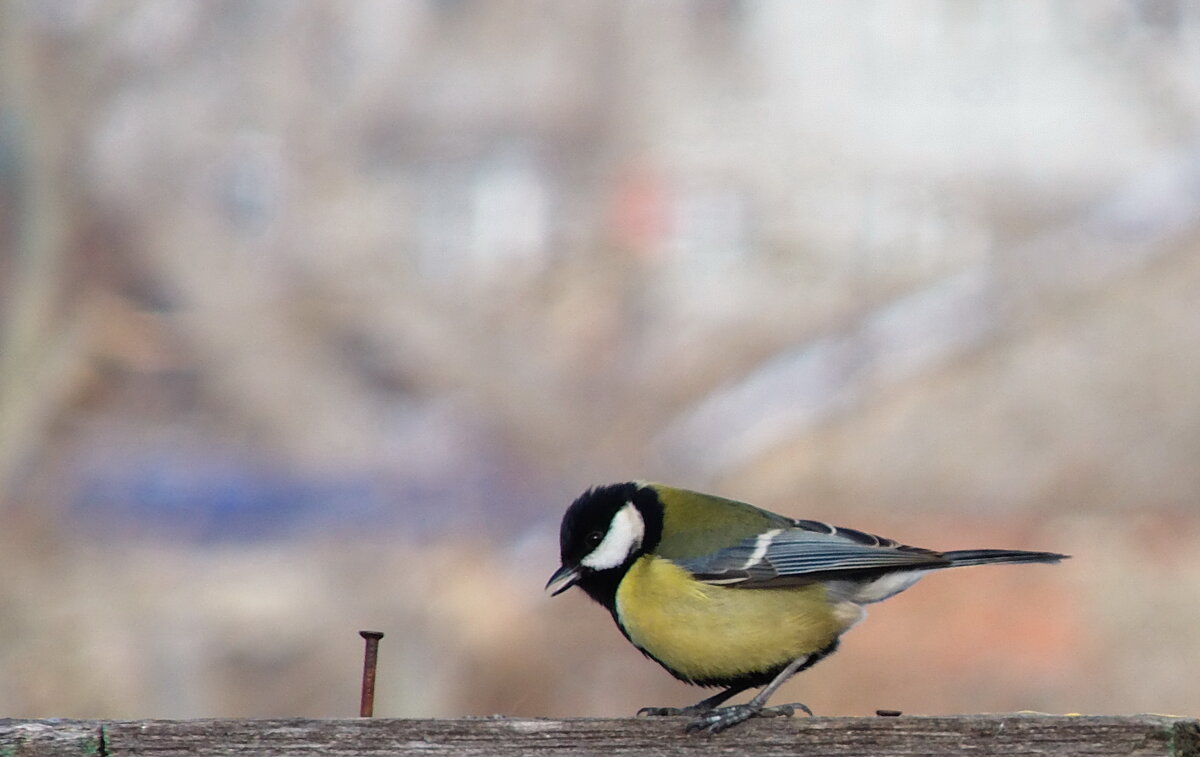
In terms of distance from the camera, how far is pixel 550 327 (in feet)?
8.04

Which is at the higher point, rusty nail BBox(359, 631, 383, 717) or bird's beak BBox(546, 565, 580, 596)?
bird's beak BBox(546, 565, 580, 596)

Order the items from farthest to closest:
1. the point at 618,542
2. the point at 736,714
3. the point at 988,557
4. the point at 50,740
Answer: the point at 618,542 → the point at 988,557 → the point at 736,714 → the point at 50,740

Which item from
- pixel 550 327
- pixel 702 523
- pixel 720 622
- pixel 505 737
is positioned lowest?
pixel 505 737

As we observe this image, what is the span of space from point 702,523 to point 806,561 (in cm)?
12

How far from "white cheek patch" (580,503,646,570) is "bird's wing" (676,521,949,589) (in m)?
0.06

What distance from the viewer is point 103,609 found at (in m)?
Answer: 2.32

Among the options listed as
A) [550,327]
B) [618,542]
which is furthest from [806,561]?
[550,327]

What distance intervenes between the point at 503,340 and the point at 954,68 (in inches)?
37.1

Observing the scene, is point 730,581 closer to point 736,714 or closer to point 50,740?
point 736,714

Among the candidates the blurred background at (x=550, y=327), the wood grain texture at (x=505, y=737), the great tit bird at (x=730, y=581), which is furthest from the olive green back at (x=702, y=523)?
the blurred background at (x=550, y=327)

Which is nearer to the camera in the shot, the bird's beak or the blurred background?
the bird's beak

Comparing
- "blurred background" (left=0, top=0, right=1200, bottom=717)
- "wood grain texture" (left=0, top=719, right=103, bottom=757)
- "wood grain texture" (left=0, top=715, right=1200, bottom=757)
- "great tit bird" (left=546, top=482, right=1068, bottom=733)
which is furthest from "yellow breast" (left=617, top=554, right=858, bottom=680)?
"blurred background" (left=0, top=0, right=1200, bottom=717)

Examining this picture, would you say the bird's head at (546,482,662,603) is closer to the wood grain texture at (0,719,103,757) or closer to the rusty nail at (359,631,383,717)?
the rusty nail at (359,631,383,717)

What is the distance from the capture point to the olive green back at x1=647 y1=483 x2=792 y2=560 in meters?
1.31
